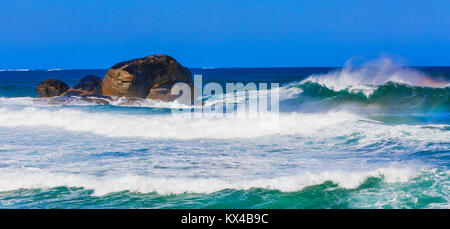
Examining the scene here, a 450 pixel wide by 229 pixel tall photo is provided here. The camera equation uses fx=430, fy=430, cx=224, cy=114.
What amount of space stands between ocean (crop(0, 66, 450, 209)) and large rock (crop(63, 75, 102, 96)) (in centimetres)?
543

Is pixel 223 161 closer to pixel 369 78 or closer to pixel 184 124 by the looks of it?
pixel 184 124

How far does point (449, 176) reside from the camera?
6.33 m

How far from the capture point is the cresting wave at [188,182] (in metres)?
6.06

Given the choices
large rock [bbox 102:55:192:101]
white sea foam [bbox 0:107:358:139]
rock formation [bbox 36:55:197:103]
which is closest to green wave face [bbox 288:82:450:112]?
white sea foam [bbox 0:107:358:139]

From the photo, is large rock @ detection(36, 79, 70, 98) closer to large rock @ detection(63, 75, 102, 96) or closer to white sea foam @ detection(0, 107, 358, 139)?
large rock @ detection(63, 75, 102, 96)

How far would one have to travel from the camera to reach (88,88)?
21.2m

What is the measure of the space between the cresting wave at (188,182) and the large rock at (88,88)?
574 inches

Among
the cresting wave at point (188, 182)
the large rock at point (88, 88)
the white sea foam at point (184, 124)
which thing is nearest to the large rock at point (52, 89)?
the large rock at point (88, 88)

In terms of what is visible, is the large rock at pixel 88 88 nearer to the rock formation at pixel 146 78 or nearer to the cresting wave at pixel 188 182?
the rock formation at pixel 146 78

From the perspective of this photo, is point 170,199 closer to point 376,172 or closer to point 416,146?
point 376,172

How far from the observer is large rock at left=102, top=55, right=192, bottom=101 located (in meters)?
18.9

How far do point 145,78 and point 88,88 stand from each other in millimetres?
3737

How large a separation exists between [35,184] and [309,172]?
13.6 feet
